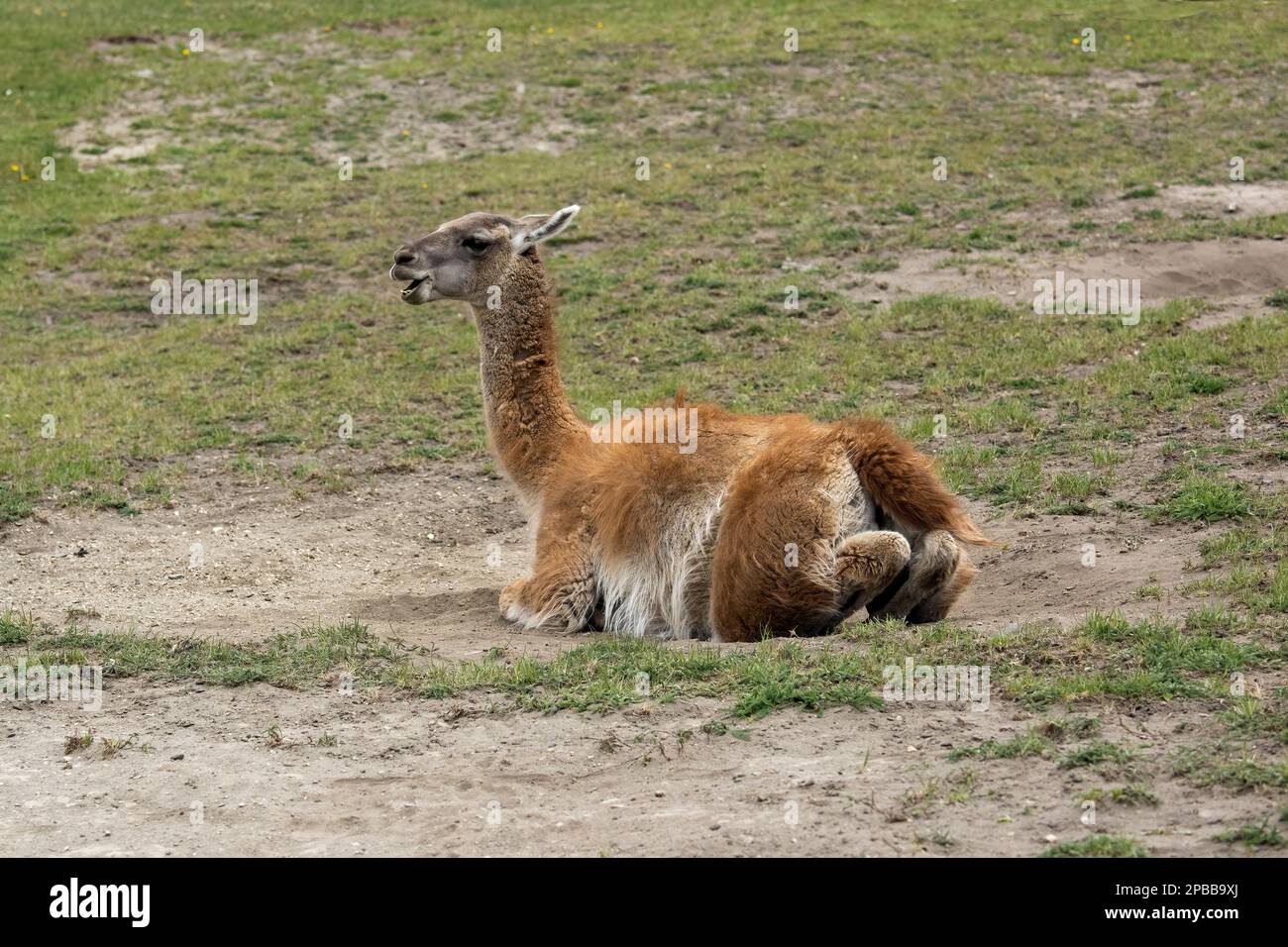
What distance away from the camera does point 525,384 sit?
27.3 ft

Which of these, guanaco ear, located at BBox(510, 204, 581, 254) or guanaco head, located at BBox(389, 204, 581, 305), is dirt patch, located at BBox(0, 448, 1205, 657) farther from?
guanaco ear, located at BBox(510, 204, 581, 254)

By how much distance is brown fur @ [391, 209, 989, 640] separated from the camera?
6746 millimetres

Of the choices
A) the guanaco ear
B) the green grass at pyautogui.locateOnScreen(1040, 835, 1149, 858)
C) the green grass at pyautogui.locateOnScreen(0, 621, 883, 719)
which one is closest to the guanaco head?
the guanaco ear

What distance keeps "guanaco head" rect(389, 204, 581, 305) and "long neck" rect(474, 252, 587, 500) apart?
0.37ft

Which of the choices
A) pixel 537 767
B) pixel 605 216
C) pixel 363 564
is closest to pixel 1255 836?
pixel 537 767

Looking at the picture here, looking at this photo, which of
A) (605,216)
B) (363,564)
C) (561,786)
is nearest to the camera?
(561,786)

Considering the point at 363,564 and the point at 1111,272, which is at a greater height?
the point at 1111,272

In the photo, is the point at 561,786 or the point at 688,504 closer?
the point at 561,786

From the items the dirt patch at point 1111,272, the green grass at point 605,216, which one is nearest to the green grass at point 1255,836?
the green grass at point 605,216

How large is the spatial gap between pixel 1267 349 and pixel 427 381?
6247 millimetres

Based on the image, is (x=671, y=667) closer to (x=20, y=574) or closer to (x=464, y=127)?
(x=20, y=574)

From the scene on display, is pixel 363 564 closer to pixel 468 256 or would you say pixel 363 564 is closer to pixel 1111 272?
pixel 468 256

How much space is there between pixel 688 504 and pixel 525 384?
1519 mm

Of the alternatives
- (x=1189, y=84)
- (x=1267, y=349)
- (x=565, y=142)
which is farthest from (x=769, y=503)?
(x=1189, y=84)
